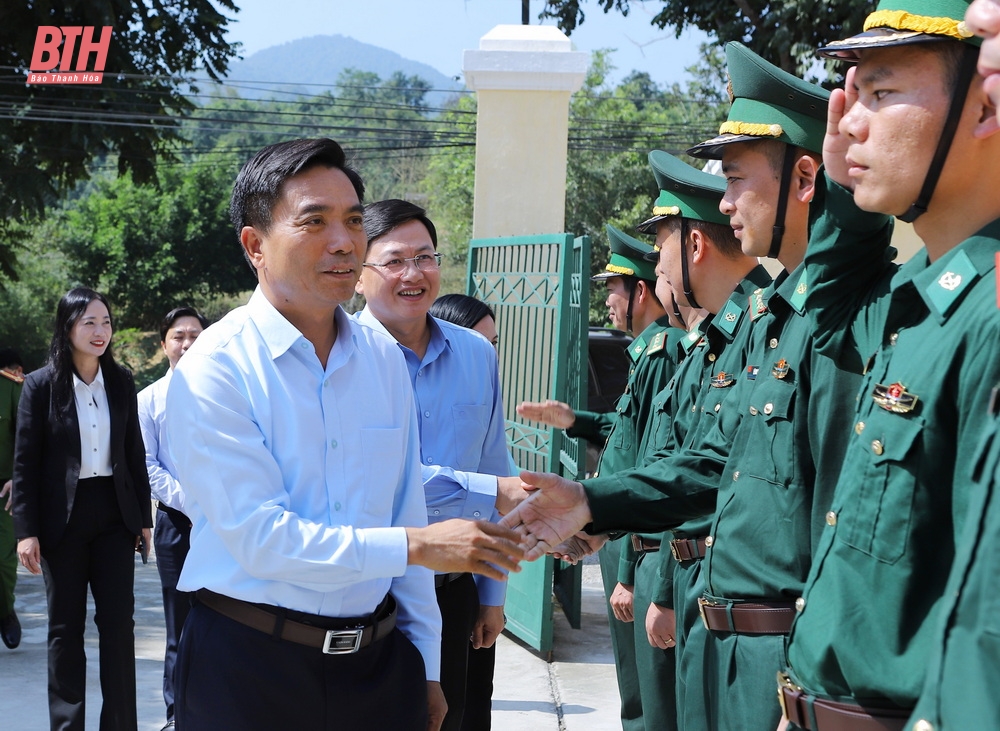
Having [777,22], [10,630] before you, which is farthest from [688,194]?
[777,22]

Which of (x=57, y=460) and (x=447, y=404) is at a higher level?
(x=447, y=404)

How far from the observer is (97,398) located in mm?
5379

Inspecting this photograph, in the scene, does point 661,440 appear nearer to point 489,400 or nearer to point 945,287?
point 489,400

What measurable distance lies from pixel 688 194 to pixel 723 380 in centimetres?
99

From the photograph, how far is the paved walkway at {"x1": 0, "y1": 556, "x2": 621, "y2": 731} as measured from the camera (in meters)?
5.48

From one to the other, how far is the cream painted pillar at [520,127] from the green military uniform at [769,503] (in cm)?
481

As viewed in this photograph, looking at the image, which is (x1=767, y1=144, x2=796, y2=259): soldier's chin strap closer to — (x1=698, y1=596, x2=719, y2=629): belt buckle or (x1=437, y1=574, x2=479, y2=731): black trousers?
(x1=698, y1=596, x2=719, y2=629): belt buckle

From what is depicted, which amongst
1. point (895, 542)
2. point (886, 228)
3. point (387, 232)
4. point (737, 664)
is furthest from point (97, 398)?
point (895, 542)

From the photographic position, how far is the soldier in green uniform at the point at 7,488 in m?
6.74

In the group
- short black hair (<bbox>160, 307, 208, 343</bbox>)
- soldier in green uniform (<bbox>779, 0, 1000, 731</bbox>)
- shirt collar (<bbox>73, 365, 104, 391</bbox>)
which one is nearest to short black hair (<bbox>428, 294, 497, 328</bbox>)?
shirt collar (<bbox>73, 365, 104, 391</bbox>)

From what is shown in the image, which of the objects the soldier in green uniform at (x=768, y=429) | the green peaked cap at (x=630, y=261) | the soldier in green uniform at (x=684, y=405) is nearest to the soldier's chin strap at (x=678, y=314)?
the soldier in green uniform at (x=684, y=405)

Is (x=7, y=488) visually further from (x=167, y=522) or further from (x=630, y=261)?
(x=630, y=261)

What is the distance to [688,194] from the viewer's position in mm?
3814

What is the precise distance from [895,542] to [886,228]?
851 mm
